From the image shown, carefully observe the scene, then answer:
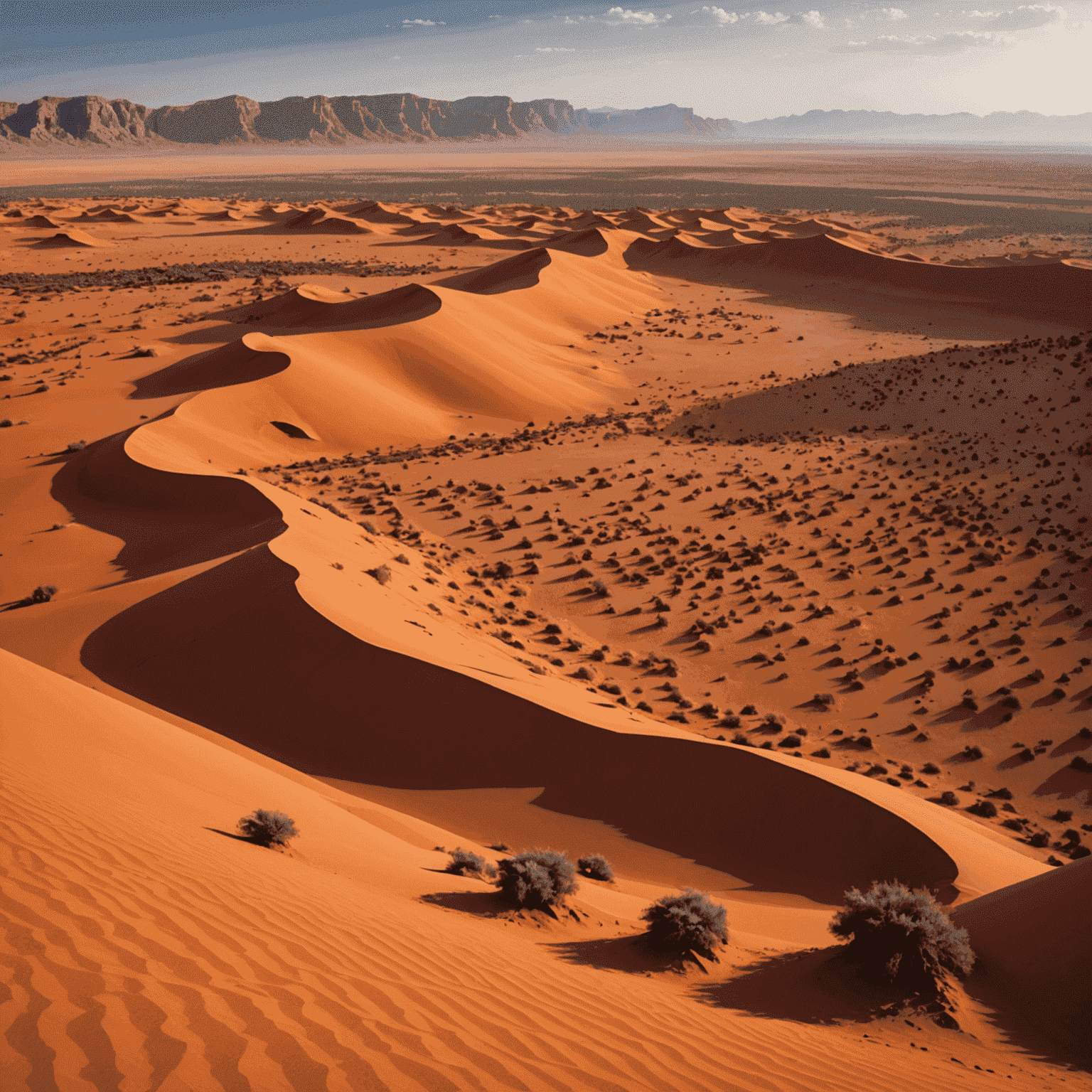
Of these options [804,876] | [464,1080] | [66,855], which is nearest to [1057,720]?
[804,876]

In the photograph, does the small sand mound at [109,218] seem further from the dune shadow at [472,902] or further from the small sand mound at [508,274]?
the dune shadow at [472,902]

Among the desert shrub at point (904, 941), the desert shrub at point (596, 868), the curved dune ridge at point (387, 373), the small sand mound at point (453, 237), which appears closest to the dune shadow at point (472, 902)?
the desert shrub at point (596, 868)

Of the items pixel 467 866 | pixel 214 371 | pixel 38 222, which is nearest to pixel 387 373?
pixel 214 371

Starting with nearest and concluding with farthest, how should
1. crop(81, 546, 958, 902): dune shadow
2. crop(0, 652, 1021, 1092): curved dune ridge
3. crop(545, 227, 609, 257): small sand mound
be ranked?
1. crop(0, 652, 1021, 1092): curved dune ridge
2. crop(81, 546, 958, 902): dune shadow
3. crop(545, 227, 609, 257): small sand mound

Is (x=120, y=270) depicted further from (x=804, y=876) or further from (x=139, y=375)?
(x=804, y=876)

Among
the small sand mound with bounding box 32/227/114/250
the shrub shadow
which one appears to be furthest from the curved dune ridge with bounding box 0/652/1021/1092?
the small sand mound with bounding box 32/227/114/250

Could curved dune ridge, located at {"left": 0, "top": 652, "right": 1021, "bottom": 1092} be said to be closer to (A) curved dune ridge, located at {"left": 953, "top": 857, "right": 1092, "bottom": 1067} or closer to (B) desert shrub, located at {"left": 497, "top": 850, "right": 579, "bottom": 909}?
(B) desert shrub, located at {"left": 497, "top": 850, "right": 579, "bottom": 909}
